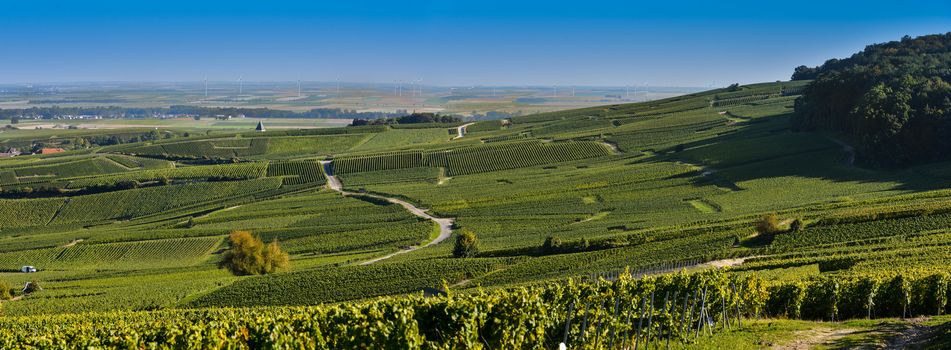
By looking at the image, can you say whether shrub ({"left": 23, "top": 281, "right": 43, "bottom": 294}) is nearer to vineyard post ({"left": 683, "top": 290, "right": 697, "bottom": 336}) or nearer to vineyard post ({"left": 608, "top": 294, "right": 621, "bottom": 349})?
vineyard post ({"left": 608, "top": 294, "right": 621, "bottom": 349})

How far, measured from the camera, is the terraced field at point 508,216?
49188 mm

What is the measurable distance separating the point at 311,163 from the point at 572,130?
2405 inches

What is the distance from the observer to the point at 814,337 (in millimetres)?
26500

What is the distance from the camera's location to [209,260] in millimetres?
82812

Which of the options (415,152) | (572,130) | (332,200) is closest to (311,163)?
(415,152)

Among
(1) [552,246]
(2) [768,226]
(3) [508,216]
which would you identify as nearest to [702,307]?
(2) [768,226]

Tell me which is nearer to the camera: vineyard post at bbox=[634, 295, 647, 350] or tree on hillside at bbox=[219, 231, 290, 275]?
vineyard post at bbox=[634, 295, 647, 350]

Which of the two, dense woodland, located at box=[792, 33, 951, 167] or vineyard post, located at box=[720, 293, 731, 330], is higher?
dense woodland, located at box=[792, 33, 951, 167]

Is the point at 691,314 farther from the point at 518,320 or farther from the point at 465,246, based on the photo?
the point at 465,246

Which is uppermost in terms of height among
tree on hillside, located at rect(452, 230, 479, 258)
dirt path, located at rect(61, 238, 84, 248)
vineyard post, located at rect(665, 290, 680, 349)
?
vineyard post, located at rect(665, 290, 680, 349)

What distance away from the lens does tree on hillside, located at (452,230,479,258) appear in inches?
2583

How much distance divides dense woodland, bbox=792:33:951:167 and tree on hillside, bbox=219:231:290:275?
239ft

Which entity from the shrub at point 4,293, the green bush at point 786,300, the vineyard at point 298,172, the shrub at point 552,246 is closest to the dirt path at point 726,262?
the shrub at point 552,246

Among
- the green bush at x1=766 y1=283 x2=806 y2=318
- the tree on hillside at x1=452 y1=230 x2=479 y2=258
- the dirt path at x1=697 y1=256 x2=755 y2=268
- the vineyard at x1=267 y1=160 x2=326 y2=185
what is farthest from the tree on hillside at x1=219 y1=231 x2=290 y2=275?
the vineyard at x1=267 y1=160 x2=326 y2=185
